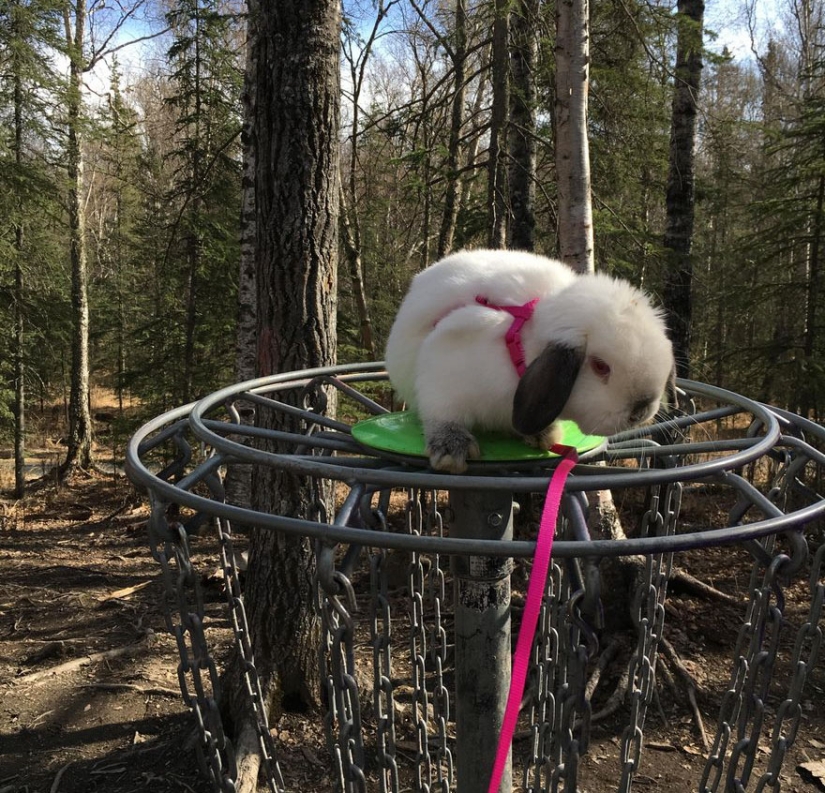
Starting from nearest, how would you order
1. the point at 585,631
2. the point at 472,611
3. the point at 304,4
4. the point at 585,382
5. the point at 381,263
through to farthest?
1. the point at 585,631
2. the point at 585,382
3. the point at 472,611
4. the point at 304,4
5. the point at 381,263

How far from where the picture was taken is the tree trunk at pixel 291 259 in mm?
3018

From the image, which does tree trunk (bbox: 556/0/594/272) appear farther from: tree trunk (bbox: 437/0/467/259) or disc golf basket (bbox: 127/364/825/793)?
disc golf basket (bbox: 127/364/825/793)

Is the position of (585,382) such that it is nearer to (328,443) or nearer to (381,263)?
(328,443)

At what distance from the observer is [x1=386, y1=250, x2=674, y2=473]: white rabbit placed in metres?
1.50

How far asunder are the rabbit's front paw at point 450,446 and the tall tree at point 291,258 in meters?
1.46

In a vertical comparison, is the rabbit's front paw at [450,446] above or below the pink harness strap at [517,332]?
below

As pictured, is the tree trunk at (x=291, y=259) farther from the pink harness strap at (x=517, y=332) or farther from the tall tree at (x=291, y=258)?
the pink harness strap at (x=517, y=332)

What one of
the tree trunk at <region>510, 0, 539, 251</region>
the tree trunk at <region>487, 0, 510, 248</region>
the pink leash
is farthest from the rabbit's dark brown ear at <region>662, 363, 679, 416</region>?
the tree trunk at <region>510, 0, 539, 251</region>

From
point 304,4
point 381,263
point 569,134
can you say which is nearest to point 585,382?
point 304,4

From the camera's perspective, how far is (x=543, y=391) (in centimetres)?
146

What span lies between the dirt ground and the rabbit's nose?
2484mm

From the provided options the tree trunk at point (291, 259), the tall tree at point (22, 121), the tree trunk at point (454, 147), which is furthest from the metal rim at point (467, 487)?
the tall tree at point (22, 121)

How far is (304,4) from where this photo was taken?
297 centimetres

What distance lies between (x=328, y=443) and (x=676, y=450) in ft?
2.89
